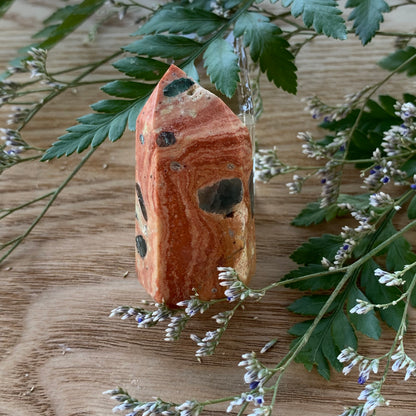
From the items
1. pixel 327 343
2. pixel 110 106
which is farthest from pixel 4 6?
pixel 327 343

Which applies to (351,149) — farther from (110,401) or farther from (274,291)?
(110,401)

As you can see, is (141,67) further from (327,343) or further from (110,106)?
(327,343)

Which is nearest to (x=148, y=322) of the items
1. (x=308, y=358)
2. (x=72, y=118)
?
(x=308, y=358)

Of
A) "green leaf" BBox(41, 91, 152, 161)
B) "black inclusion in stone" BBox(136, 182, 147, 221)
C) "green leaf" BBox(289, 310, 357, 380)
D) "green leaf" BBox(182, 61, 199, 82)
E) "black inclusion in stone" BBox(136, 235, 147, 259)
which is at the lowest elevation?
"green leaf" BBox(289, 310, 357, 380)

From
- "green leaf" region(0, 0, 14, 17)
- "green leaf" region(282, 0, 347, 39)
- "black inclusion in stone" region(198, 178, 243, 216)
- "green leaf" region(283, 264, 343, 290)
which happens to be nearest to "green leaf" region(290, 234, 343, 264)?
"green leaf" region(283, 264, 343, 290)

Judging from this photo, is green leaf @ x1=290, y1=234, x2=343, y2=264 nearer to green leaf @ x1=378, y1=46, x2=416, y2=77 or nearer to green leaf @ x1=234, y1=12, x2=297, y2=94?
green leaf @ x1=234, y1=12, x2=297, y2=94

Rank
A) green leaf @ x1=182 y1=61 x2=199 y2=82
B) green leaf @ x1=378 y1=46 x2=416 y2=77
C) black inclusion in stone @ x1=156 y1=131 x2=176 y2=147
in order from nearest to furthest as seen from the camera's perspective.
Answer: black inclusion in stone @ x1=156 y1=131 x2=176 y2=147 → green leaf @ x1=182 y1=61 x2=199 y2=82 → green leaf @ x1=378 y1=46 x2=416 y2=77
